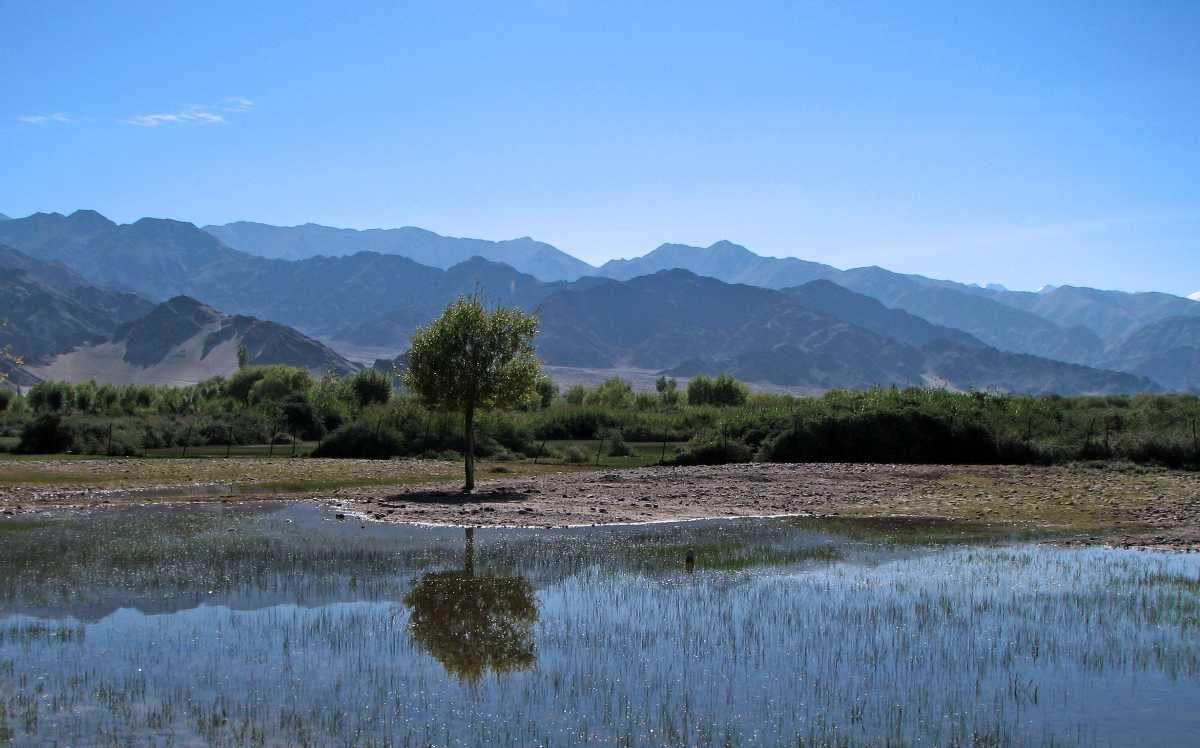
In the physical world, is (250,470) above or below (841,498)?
above

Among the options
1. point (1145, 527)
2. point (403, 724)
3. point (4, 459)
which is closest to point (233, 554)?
point (403, 724)

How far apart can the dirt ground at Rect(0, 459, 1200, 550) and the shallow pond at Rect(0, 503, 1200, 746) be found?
5311 mm

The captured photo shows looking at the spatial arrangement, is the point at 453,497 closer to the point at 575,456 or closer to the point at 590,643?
the point at 590,643

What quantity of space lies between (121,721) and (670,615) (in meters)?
7.79

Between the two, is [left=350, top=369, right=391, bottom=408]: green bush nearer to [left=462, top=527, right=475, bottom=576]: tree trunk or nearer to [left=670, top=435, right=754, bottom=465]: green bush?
[left=670, top=435, right=754, bottom=465]: green bush

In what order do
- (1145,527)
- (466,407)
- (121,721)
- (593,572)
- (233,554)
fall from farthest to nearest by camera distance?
1. (466,407)
2. (1145,527)
3. (233,554)
4. (593,572)
5. (121,721)

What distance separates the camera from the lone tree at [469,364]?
33.4 meters

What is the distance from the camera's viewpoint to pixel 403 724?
11195 mm

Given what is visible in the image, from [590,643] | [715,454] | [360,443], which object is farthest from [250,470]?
[590,643]

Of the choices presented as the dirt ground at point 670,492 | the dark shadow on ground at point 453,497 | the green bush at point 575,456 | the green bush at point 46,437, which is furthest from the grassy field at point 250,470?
the green bush at point 46,437

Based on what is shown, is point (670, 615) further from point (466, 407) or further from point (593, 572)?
point (466, 407)

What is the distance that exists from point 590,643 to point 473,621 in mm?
2174

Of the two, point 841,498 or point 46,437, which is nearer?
point 841,498

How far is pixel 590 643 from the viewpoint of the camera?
14.6 metres
